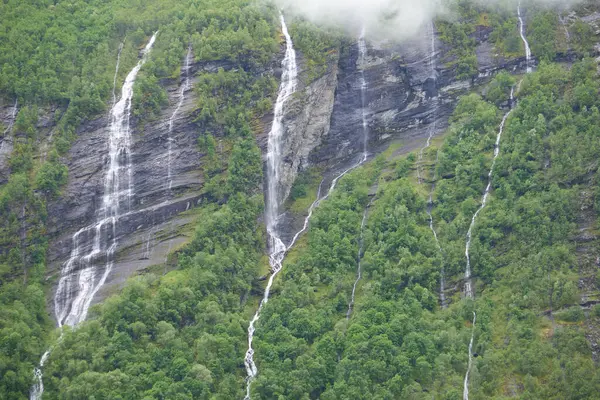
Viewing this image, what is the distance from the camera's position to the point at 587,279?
8231 cm

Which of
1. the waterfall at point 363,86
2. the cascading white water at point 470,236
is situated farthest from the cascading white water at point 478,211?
the waterfall at point 363,86

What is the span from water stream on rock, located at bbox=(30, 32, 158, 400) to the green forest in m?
1.45

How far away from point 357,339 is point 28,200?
32.7m

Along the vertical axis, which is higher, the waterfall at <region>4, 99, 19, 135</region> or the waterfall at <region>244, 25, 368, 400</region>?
the waterfall at <region>4, 99, 19, 135</region>

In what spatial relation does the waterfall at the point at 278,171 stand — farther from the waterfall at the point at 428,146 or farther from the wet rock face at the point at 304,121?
the waterfall at the point at 428,146

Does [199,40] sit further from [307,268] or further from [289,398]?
[289,398]

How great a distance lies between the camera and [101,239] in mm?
93188

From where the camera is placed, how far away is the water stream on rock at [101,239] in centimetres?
8944

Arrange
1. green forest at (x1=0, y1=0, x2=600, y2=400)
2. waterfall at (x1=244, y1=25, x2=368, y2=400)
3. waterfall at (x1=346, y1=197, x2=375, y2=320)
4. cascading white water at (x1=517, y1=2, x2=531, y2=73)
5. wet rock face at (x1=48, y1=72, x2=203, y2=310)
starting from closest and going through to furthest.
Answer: green forest at (x1=0, y1=0, x2=600, y2=400), waterfall at (x1=346, y1=197, x2=375, y2=320), wet rock face at (x1=48, y1=72, x2=203, y2=310), waterfall at (x1=244, y1=25, x2=368, y2=400), cascading white water at (x1=517, y1=2, x2=531, y2=73)

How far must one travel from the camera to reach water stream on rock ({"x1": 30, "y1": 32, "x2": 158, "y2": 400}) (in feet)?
293

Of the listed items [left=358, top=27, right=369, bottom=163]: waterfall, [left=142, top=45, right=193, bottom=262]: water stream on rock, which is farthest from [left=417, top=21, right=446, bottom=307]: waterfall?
[left=142, top=45, right=193, bottom=262]: water stream on rock

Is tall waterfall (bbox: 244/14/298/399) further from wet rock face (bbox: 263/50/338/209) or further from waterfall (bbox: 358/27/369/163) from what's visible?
waterfall (bbox: 358/27/369/163)

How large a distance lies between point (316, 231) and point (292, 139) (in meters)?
12.3

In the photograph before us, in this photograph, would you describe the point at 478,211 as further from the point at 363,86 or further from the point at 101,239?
the point at 101,239
